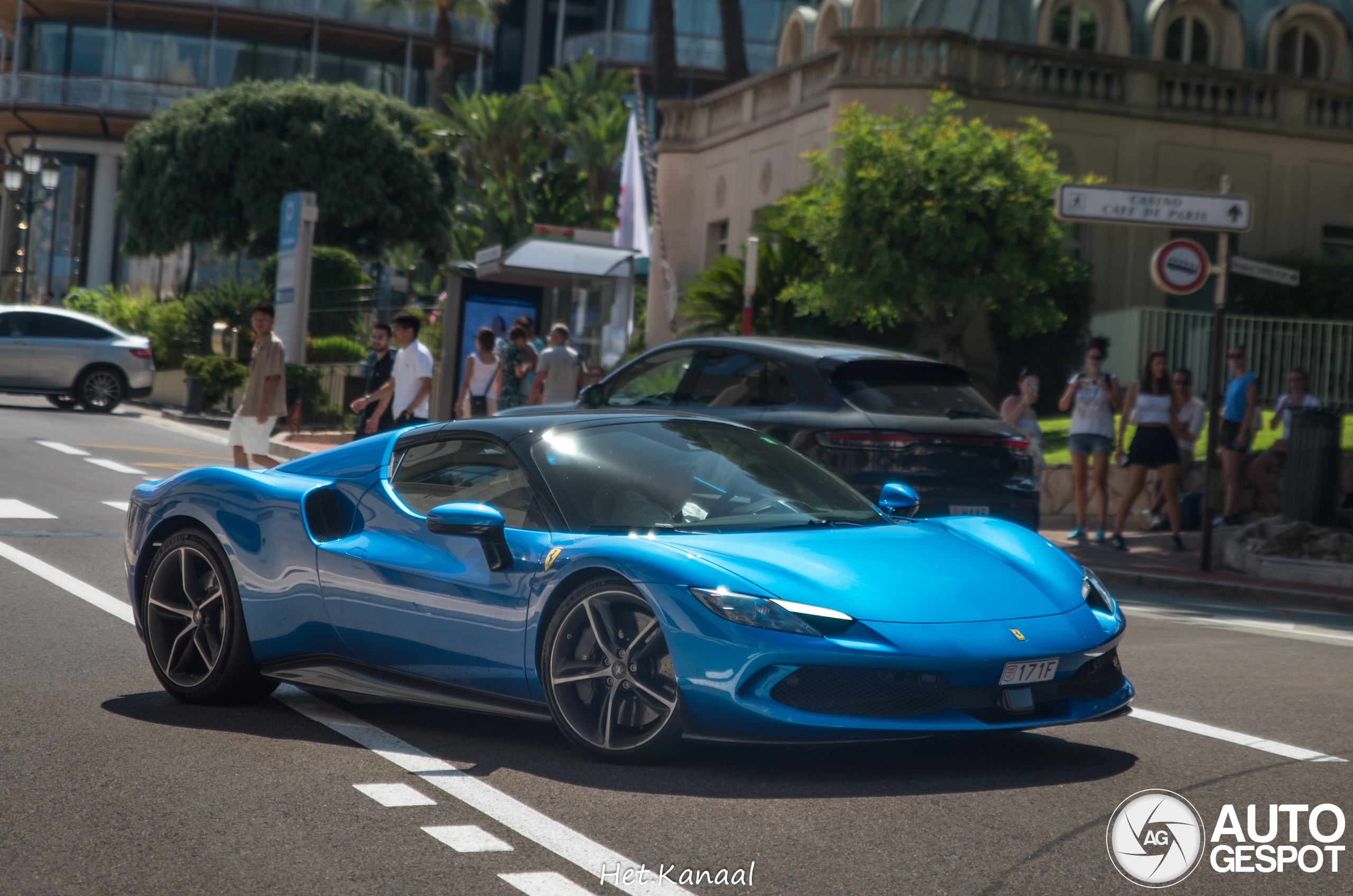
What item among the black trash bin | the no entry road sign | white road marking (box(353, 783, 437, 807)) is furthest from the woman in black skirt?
white road marking (box(353, 783, 437, 807))

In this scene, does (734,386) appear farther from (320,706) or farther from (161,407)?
(161,407)

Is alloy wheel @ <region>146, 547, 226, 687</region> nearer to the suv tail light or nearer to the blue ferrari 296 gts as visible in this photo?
the blue ferrari 296 gts

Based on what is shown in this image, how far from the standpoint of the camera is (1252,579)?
1305 cm

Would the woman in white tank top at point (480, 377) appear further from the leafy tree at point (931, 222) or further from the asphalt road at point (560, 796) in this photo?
the asphalt road at point (560, 796)

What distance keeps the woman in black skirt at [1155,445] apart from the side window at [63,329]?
1893 cm

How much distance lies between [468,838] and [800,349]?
23.2 feet

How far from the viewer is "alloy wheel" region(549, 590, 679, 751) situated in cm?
502

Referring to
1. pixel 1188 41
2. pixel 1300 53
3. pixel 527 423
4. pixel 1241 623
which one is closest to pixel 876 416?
pixel 1241 623

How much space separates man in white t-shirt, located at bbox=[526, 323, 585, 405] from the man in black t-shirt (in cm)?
321

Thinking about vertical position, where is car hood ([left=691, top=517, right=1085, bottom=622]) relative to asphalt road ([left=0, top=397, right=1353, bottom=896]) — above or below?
above

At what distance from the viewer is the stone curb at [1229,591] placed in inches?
482

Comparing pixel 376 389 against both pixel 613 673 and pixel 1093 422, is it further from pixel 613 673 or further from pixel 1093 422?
pixel 613 673

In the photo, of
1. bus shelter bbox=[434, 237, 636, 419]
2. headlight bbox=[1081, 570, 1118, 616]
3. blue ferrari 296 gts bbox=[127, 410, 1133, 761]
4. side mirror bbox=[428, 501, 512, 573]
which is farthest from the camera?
bus shelter bbox=[434, 237, 636, 419]

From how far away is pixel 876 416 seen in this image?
412 inches
